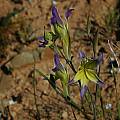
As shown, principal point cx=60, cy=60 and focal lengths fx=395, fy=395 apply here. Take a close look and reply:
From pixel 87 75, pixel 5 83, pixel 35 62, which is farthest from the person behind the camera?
pixel 35 62

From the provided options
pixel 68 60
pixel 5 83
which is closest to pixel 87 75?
pixel 68 60

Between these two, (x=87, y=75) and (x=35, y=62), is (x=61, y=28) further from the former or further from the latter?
(x=35, y=62)

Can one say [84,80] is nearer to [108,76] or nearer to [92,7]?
[108,76]

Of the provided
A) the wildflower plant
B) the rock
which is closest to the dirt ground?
the rock

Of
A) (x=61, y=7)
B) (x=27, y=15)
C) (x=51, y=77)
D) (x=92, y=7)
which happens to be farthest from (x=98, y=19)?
(x=51, y=77)

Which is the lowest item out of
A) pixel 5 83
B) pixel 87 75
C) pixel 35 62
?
pixel 87 75

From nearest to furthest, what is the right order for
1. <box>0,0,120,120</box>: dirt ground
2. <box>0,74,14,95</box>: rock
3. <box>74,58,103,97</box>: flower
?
<box>74,58,103,97</box>: flower, <box>0,0,120,120</box>: dirt ground, <box>0,74,14,95</box>: rock

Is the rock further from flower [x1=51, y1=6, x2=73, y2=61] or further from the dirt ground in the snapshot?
flower [x1=51, y1=6, x2=73, y2=61]

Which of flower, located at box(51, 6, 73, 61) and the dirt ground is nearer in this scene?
flower, located at box(51, 6, 73, 61)
